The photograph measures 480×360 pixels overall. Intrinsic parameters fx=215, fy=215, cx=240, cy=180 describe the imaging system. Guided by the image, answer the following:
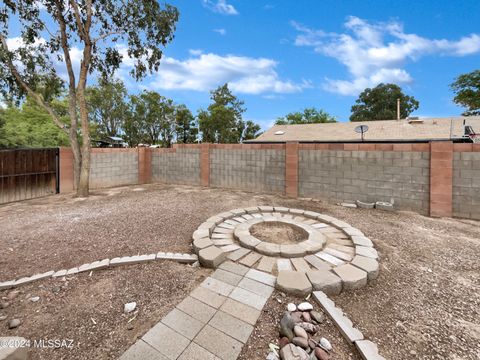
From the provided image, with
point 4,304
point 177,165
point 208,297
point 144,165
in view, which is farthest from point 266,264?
point 144,165

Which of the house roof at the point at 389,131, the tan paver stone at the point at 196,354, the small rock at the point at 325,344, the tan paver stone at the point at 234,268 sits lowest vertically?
the small rock at the point at 325,344

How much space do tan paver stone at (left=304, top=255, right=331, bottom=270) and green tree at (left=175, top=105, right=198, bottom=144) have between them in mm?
21209

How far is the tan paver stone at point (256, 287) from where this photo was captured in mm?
2256

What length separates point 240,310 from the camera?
6.62ft

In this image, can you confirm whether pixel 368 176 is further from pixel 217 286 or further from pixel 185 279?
pixel 185 279

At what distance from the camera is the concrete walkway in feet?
5.21

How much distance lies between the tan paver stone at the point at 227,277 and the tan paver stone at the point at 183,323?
61 centimetres

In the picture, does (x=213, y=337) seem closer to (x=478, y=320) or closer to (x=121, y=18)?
(x=478, y=320)

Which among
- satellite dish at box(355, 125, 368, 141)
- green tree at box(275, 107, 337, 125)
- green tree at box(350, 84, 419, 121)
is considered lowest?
satellite dish at box(355, 125, 368, 141)

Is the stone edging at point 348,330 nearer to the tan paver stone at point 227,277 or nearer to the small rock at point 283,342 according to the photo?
the small rock at point 283,342

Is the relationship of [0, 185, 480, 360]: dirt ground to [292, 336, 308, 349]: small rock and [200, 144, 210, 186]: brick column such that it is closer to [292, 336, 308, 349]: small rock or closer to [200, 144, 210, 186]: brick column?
[292, 336, 308, 349]: small rock

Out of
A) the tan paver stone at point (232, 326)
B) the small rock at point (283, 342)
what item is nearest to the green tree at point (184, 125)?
the tan paver stone at point (232, 326)

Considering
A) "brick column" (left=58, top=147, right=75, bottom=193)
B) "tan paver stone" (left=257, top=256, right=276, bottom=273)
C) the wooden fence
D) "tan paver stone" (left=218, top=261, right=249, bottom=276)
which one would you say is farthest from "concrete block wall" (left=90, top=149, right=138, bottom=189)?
"tan paver stone" (left=257, top=256, right=276, bottom=273)

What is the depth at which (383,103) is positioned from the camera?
29328 mm
